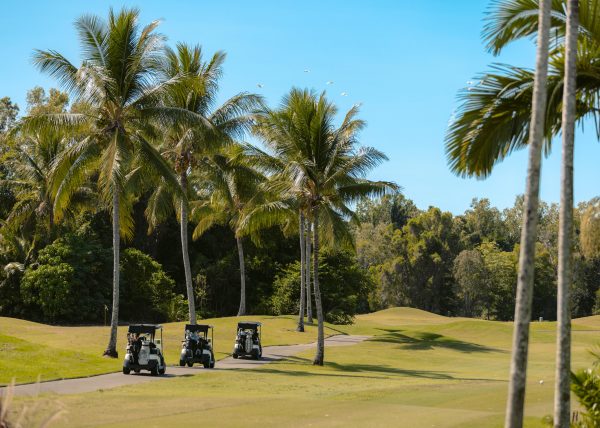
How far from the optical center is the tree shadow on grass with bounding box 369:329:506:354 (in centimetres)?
3966

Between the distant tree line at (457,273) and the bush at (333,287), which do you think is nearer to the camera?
the bush at (333,287)

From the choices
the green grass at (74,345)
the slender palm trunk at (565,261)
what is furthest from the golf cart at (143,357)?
the slender palm trunk at (565,261)

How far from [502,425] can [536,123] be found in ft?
20.2

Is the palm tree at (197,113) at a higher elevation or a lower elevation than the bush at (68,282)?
higher

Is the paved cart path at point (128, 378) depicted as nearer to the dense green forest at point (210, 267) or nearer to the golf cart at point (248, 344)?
the golf cart at point (248, 344)

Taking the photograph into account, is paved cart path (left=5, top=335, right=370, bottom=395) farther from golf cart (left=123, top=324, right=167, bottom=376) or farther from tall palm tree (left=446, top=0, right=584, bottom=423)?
tall palm tree (left=446, top=0, right=584, bottom=423)

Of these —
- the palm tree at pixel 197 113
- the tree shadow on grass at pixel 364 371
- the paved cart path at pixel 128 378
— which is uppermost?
the palm tree at pixel 197 113

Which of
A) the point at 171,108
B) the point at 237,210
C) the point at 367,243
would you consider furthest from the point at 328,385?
the point at 367,243

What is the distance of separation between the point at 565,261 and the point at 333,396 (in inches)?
385

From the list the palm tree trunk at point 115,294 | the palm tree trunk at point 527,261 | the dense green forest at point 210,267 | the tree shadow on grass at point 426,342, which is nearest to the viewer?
the palm tree trunk at point 527,261

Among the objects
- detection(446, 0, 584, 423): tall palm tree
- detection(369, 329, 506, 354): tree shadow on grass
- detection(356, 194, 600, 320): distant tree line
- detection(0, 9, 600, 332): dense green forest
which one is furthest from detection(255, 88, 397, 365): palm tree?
detection(356, 194, 600, 320): distant tree line

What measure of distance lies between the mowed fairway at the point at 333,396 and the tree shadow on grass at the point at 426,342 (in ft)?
13.5

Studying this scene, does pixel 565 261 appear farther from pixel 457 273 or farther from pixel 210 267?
pixel 457 273

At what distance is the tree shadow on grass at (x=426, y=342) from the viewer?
3966 cm
